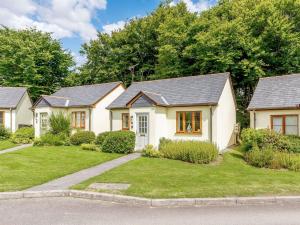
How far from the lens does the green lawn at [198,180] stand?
8370mm

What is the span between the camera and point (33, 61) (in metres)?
37.8

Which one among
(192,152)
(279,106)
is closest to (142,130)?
(192,152)

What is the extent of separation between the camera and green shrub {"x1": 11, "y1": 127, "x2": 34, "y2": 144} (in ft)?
76.9

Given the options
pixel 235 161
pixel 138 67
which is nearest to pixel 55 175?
pixel 235 161

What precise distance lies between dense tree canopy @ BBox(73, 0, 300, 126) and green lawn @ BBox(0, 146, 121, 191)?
53.2ft

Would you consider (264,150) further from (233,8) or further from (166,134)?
(233,8)

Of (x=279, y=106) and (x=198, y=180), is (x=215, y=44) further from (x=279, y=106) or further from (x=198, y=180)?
(x=198, y=180)

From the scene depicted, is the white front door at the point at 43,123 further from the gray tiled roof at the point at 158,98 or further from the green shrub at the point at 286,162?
the green shrub at the point at 286,162

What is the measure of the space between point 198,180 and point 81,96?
18.9 meters

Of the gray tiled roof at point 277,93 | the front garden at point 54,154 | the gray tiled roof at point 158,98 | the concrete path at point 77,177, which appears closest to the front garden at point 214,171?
the concrete path at point 77,177

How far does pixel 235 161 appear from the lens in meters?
14.9

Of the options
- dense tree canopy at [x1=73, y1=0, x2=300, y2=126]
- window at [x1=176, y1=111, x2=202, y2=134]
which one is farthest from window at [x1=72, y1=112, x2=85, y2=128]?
dense tree canopy at [x1=73, y1=0, x2=300, y2=126]

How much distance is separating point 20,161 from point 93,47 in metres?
29.3

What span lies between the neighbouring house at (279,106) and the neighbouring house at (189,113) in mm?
2173
